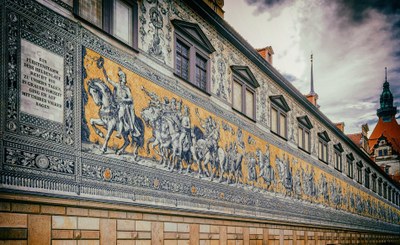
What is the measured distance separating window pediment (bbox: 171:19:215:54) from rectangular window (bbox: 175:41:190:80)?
0.30 meters

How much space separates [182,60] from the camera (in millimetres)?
10820

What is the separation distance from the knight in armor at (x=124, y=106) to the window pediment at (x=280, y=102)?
8660mm

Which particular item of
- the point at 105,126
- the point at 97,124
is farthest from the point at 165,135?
the point at 97,124

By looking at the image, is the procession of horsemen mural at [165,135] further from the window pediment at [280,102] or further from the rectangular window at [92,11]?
the window pediment at [280,102]

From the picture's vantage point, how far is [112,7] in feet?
27.4

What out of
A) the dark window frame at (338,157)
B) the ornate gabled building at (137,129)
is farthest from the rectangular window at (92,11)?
the dark window frame at (338,157)

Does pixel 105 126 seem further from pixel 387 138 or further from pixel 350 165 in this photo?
pixel 387 138

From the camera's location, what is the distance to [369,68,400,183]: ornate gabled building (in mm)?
57844

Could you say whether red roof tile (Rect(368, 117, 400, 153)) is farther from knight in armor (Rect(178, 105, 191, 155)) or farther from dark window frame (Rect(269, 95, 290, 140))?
knight in armor (Rect(178, 105, 191, 155))

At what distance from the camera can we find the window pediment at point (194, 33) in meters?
10.5

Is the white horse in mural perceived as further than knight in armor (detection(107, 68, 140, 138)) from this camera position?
No

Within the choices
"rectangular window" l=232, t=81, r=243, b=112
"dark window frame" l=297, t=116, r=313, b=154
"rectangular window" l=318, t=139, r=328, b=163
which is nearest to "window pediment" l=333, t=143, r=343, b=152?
"rectangular window" l=318, t=139, r=328, b=163

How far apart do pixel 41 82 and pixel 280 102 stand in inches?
467

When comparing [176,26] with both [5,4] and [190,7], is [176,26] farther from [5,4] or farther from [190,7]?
[5,4]
